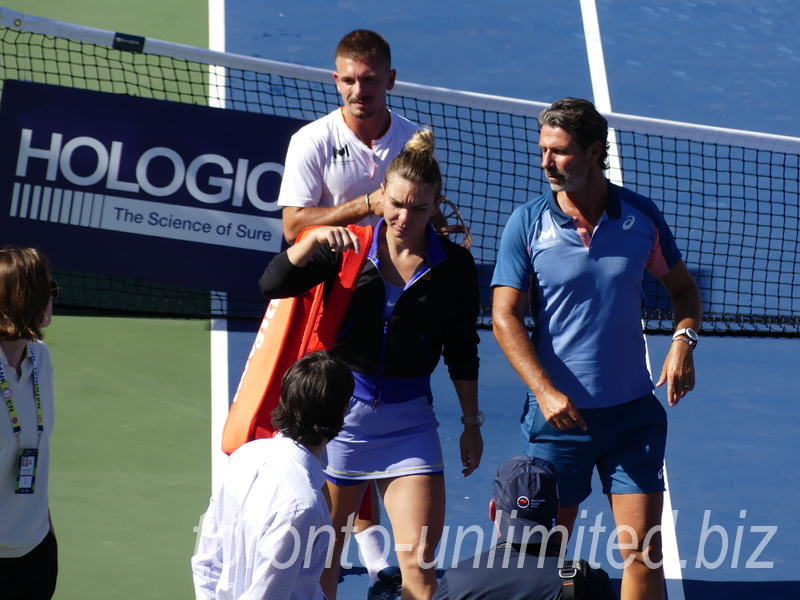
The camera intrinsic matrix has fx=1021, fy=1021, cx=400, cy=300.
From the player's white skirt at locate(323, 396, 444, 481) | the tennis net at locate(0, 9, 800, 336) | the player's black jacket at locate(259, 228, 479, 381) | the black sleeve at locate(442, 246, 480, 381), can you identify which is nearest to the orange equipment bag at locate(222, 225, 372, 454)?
the player's black jacket at locate(259, 228, 479, 381)

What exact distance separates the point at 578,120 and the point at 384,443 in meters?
1.63

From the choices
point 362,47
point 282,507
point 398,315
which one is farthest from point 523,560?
point 362,47

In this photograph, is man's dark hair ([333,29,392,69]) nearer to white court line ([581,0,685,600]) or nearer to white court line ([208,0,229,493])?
white court line ([208,0,229,493])

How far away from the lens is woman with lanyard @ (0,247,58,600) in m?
3.54

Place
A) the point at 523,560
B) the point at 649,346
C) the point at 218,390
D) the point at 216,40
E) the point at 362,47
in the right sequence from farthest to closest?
the point at 216,40 < the point at 649,346 < the point at 218,390 < the point at 362,47 < the point at 523,560

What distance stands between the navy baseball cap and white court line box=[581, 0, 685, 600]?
7.67 ft

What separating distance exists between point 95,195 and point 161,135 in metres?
0.67

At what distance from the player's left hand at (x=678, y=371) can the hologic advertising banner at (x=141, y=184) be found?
386 cm

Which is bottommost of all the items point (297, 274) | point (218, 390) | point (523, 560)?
point (523, 560)

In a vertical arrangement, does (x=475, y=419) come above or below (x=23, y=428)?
above

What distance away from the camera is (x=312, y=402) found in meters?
3.34

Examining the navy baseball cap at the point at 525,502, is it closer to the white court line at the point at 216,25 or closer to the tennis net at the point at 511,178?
the tennis net at the point at 511,178

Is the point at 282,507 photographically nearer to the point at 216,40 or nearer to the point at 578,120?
the point at 578,120

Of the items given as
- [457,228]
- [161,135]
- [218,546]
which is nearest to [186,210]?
[161,135]
